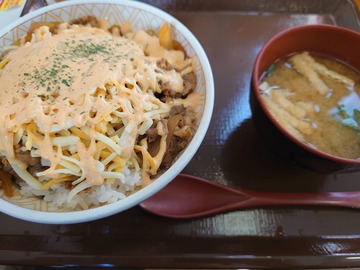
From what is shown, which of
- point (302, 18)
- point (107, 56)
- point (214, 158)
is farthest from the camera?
point (302, 18)

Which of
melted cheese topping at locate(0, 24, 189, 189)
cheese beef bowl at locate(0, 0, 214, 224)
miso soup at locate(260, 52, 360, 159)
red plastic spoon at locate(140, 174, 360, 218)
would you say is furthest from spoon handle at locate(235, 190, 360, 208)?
melted cheese topping at locate(0, 24, 189, 189)

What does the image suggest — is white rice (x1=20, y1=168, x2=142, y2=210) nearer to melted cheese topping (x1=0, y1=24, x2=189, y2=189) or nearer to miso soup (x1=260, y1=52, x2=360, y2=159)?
melted cheese topping (x1=0, y1=24, x2=189, y2=189)

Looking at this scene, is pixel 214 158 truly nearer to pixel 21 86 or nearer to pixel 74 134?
pixel 74 134

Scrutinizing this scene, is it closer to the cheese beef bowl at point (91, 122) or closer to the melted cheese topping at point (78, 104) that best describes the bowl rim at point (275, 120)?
the cheese beef bowl at point (91, 122)

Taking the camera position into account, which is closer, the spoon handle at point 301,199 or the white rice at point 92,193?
the white rice at point 92,193

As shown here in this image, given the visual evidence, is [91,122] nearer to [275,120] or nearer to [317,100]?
[275,120]

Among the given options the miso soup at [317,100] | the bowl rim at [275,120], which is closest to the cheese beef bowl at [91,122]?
the bowl rim at [275,120]

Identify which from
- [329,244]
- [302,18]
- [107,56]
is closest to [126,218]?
[107,56]
